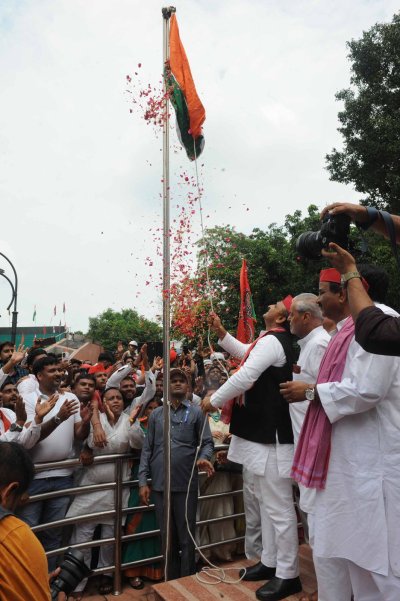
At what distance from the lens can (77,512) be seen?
169 inches

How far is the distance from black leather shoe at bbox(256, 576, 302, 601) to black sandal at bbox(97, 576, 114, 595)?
1.56 m

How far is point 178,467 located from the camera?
4.23 meters

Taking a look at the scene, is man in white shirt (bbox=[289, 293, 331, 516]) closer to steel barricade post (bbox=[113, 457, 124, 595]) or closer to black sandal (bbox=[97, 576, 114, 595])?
steel barricade post (bbox=[113, 457, 124, 595])

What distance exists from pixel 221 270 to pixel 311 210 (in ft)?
16.5

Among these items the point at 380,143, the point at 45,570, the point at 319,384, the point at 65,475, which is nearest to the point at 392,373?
the point at 319,384

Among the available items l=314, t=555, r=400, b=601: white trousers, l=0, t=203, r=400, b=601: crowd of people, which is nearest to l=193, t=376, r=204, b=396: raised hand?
l=0, t=203, r=400, b=601: crowd of people

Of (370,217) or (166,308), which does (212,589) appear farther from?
(370,217)

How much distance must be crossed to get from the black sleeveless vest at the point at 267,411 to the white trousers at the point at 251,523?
66cm

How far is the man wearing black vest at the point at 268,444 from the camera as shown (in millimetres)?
3404

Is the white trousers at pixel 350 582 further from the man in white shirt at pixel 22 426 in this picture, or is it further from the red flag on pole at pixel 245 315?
the red flag on pole at pixel 245 315

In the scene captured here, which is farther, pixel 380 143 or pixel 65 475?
pixel 380 143

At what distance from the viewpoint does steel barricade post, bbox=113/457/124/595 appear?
4.12 m

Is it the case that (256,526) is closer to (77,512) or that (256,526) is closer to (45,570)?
(77,512)

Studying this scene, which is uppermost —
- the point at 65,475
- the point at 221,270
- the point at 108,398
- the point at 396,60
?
the point at 396,60
